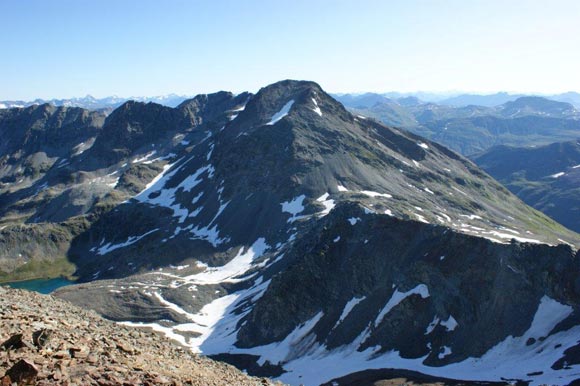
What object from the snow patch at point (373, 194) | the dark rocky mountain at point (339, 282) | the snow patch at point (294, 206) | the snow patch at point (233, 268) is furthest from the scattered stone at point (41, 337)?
the snow patch at point (373, 194)

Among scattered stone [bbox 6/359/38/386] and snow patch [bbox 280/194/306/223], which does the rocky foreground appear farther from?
snow patch [bbox 280/194/306/223]

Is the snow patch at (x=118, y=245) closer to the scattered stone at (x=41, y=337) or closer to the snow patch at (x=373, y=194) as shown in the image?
the snow patch at (x=373, y=194)

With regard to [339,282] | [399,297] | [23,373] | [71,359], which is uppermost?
[23,373]

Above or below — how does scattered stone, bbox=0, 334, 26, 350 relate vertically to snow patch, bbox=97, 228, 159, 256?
above

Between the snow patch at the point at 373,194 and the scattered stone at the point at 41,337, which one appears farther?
the snow patch at the point at 373,194

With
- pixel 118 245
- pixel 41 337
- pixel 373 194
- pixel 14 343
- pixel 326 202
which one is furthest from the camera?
pixel 118 245

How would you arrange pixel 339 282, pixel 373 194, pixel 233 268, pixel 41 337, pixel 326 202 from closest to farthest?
pixel 41 337
pixel 339 282
pixel 233 268
pixel 326 202
pixel 373 194

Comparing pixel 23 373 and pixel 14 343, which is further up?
pixel 14 343

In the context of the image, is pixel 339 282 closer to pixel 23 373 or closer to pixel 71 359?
pixel 71 359

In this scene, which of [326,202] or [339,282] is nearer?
[339,282]

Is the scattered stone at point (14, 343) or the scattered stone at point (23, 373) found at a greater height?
the scattered stone at point (14, 343)

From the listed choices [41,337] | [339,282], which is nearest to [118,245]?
[339,282]

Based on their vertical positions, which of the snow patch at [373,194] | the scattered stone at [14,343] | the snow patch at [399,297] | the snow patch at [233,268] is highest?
the scattered stone at [14,343]

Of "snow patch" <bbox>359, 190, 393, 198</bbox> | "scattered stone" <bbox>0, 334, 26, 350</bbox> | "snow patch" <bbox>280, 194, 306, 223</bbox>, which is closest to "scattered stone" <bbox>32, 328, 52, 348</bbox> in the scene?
"scattered stone" <bbox>0, 334, 26, 350</bbox>
